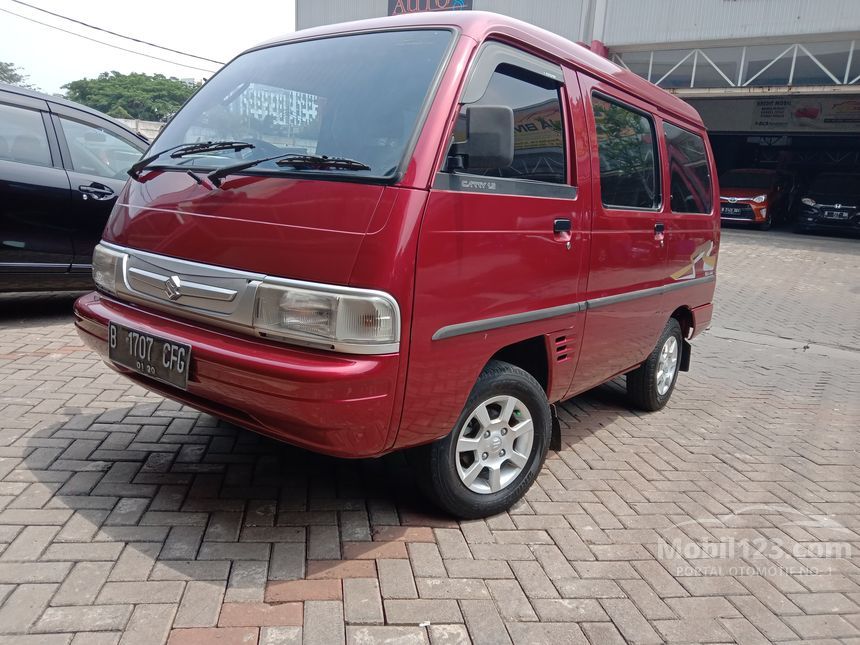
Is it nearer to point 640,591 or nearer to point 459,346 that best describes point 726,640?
point 640,591

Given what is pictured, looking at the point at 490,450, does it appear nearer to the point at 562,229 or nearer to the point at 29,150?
the point at 562,229

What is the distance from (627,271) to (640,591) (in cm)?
172

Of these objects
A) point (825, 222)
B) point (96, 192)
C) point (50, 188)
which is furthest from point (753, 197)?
point (50, 188)

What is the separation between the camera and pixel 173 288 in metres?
2.54

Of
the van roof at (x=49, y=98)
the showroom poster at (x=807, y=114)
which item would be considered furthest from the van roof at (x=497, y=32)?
the showroom poster at (x=807, y=114)

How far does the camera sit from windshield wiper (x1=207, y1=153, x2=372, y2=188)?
236 centimetres

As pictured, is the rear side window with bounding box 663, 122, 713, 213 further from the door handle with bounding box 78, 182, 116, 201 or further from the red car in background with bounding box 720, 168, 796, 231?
the red car in background with bounding box 720, 168, 796, 231

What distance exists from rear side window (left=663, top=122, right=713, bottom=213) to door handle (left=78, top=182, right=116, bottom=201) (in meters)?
4.37

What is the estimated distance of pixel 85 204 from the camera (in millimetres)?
5301

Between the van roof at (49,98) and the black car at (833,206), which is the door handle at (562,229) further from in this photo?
the black car at (833,206)

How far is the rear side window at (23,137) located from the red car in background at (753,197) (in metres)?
16.5

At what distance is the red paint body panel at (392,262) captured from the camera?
2223 millimetres

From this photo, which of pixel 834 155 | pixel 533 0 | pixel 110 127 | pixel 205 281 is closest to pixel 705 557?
pixel 205 281

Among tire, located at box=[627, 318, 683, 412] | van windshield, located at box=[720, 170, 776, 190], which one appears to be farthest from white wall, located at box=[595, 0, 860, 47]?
tire, located at box=[627, 318, 683, 412]
